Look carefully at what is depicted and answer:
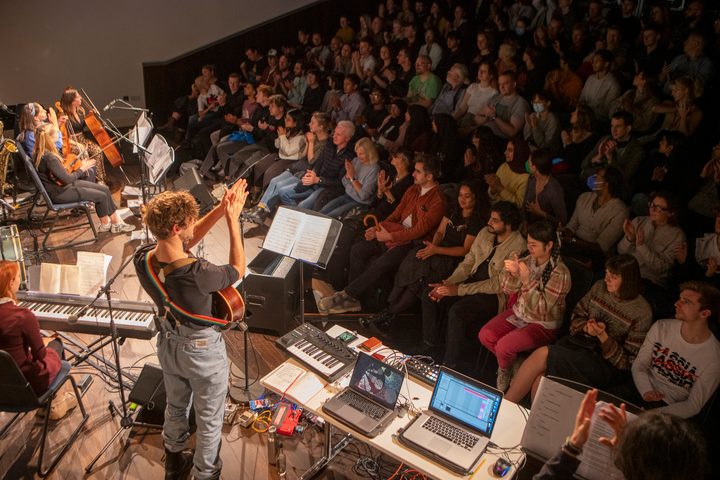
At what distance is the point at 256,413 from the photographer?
10.2 ft

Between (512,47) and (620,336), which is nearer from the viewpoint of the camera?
(620,336)

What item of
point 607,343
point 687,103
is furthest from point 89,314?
point 687,103

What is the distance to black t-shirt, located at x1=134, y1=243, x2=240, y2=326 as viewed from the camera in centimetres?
218

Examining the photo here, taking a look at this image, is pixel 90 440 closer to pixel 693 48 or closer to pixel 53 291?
pixel 53 291

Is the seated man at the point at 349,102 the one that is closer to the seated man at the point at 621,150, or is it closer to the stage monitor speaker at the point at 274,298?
the stage monitor speaker at the point at 274,298

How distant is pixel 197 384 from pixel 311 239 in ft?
3.68

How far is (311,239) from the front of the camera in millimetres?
3123

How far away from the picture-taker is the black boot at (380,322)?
3.99 meters

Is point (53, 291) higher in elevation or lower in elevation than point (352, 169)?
lower

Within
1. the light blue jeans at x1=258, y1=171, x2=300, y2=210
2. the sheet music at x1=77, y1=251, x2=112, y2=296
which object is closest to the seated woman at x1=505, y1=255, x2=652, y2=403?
the sheet music at x1=77, y1=251, x2=112, y2=296

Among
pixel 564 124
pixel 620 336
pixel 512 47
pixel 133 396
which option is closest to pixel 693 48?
pixel 564 124

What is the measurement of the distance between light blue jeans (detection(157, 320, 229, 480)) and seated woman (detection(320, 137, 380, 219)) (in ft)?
8.38

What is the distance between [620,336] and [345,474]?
177 cm

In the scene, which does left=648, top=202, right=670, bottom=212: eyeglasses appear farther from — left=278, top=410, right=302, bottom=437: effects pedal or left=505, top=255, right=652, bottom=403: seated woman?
left=278, top=410, right=302, bottom=437: effects pedal
